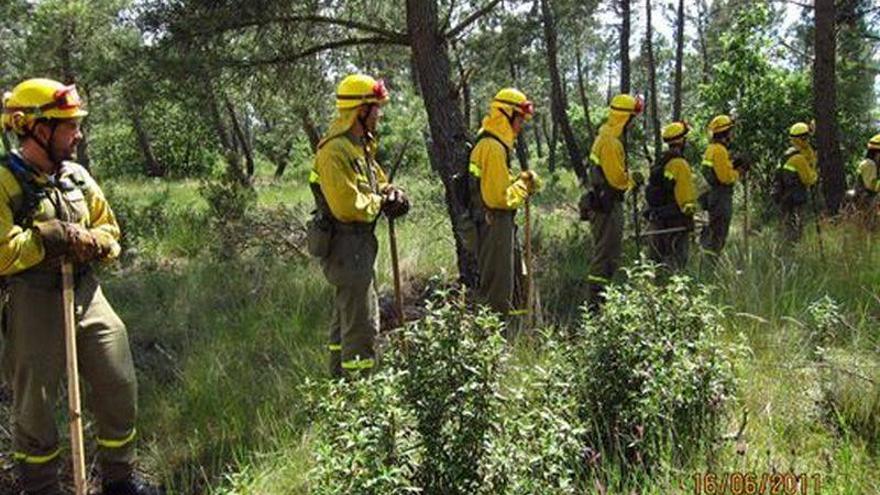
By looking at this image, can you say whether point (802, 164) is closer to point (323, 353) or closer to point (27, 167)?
point (323, 353)

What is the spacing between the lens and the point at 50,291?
3682 millimetres

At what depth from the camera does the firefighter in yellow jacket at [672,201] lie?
7.60 meters

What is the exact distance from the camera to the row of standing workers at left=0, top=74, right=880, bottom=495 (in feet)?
11.7

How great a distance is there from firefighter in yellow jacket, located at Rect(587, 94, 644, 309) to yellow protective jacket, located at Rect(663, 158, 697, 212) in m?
0.84

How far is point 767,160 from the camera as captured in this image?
13.7m

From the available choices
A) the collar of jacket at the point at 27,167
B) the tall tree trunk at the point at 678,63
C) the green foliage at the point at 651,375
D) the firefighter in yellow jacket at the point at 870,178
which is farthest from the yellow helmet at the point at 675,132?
the tall tree trunk at the point at 678,63

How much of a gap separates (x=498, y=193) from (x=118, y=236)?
2.77 m

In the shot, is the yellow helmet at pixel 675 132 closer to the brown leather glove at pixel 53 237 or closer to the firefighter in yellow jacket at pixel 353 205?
the firefighter in yellow jacket at pixel 353 205

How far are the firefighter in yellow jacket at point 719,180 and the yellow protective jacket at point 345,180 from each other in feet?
15.6

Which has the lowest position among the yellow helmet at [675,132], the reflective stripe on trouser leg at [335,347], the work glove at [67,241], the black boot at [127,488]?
the black boot at [127,488]

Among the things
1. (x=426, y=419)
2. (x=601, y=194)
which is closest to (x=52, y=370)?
(x=426, y=419)

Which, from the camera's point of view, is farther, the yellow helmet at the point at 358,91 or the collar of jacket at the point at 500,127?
the collar of jacket at the point at 500,127

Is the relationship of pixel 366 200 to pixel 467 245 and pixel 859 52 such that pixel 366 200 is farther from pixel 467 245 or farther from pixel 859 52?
pixel 859 52

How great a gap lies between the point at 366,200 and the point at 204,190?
21.9 feet
